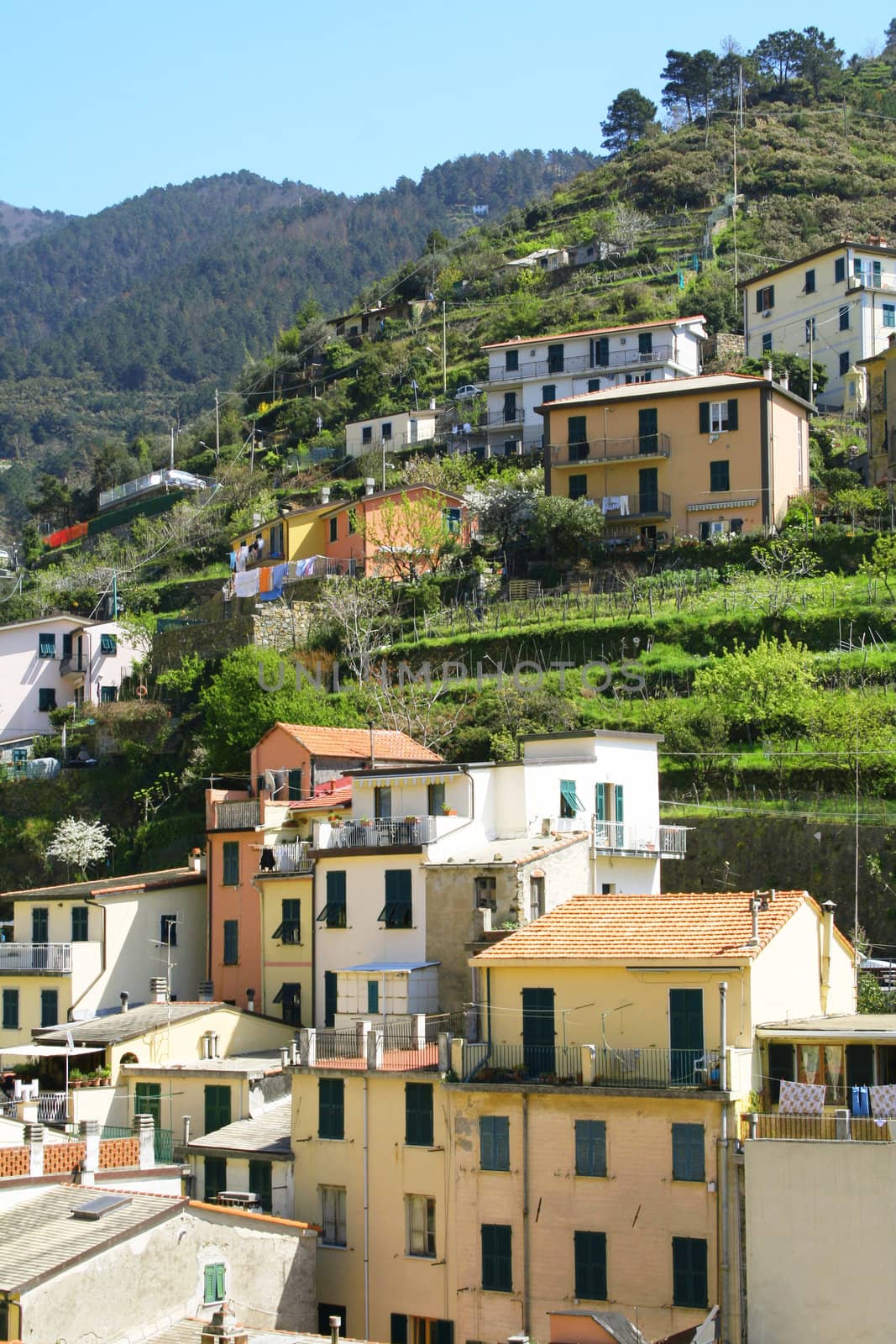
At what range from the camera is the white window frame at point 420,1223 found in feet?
107

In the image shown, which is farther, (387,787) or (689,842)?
(689,842)

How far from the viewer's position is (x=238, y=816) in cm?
4775

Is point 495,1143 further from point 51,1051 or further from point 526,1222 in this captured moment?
point 51,1051

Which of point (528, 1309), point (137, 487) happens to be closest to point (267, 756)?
point (528, 1309)

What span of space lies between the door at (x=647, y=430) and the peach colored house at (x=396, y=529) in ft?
27.6

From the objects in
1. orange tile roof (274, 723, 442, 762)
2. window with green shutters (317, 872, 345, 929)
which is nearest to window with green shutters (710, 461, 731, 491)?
orange tile roof (274, 723, 442, 762)

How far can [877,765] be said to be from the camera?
1950 inches

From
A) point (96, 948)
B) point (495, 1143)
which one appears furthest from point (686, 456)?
point (495, 1143)

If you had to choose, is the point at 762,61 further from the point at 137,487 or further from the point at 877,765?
the point at 877,765

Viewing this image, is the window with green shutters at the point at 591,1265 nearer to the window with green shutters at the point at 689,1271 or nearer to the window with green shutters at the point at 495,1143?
the window with green shutters at the point at 689,1271

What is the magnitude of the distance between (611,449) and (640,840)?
32309mm

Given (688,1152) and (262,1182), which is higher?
(688,1152)

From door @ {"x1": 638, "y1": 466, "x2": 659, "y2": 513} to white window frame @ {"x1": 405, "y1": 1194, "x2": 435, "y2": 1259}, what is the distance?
4147 cm

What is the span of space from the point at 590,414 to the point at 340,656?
596 inches
